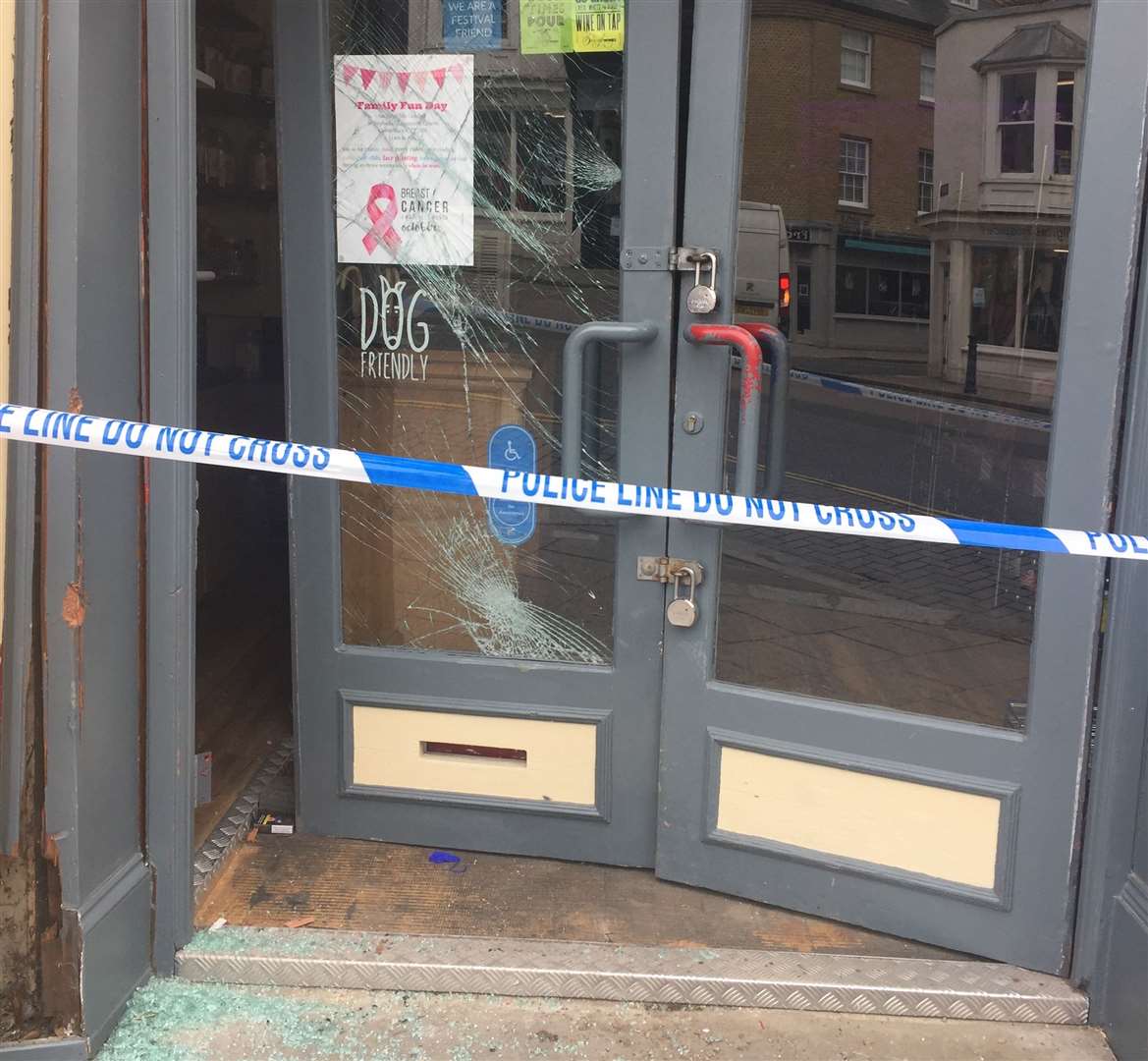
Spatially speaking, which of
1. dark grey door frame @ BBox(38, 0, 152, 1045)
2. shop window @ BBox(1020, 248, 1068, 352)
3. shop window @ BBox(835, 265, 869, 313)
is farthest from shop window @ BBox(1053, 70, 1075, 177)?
dark grey door frame @ BBox(38, 0, 152, 1045)

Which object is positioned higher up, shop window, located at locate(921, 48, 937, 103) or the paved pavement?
shop window, located at locate(921, 48, 937, 103)

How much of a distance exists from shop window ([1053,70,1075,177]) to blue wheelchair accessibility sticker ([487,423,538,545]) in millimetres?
1401

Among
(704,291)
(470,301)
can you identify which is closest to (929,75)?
(704,291)

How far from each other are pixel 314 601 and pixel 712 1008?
146cm

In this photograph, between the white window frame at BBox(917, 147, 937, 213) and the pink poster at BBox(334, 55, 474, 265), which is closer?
the white window frame at BBox(917, 147, 937, 213)

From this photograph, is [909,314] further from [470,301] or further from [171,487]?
[171,487]

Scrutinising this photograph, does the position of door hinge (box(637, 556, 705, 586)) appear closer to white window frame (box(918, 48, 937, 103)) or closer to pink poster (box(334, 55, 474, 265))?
pink poster (box(334, 55, 474, 265))

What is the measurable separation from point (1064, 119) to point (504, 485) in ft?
4.66

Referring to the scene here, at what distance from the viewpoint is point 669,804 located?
3.27 meters

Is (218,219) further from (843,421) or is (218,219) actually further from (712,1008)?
(712,1008)

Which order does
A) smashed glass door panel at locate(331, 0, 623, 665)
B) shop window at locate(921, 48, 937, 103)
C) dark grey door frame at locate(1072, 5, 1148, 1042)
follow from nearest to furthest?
1. dark grey door frame at locate(1072, 5, 1148, 1042)
2. shop window at locate(921, 48, 937, 103)
3. smashed glass door panel at locate(331, 0, 623, 665)

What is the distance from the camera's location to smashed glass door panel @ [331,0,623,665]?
309cm

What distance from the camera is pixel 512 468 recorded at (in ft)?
10.8

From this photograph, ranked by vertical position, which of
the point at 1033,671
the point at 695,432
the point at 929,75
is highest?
the point at 929,75
